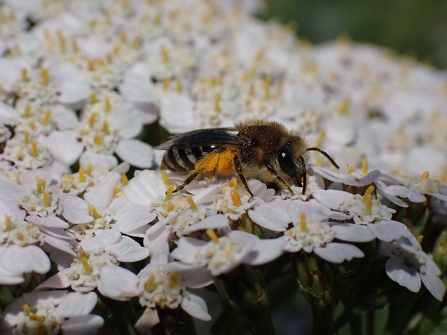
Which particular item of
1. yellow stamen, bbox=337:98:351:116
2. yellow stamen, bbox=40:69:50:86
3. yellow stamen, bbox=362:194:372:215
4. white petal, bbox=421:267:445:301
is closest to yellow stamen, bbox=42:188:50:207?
yellow stamen, bbox=40:69:50:86

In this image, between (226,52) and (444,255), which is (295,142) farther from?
(226,52)

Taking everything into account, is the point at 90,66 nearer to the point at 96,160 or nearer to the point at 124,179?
the point at 96,160

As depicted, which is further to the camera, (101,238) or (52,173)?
(52,173)

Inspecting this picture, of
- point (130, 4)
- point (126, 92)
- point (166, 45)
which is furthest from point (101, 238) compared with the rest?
point (130, 4)

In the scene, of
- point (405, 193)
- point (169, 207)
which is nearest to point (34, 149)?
point (169, 207)

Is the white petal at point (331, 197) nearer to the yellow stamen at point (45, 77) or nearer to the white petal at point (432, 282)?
the white petal at point (432, 282)
